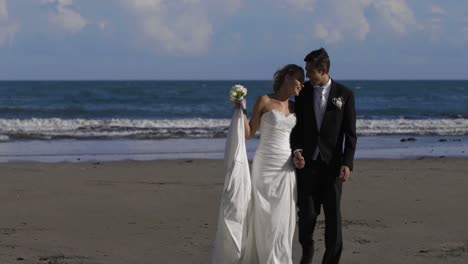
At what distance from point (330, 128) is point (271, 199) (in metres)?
0.72

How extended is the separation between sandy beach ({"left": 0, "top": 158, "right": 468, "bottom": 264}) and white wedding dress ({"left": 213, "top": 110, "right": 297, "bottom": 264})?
1.08m

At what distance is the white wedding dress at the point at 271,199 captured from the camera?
20.0 ft

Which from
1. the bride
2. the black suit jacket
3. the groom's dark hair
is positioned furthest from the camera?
the bride

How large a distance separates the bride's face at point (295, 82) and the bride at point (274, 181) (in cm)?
7

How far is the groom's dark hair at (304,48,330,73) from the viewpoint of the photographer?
589 cm

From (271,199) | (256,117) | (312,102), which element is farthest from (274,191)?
(312,102)

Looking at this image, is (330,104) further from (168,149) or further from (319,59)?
(168,149)

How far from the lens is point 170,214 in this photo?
374 inches

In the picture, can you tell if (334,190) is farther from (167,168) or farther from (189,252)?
(167,168)

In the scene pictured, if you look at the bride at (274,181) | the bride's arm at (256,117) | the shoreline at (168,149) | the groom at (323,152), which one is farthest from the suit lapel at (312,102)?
the shoreline at (168,149)

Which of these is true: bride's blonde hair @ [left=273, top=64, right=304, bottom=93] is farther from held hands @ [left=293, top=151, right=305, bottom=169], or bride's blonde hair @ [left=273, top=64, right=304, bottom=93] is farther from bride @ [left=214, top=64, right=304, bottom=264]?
held hands @ [left=293, top=151, right=305, bottom=169]

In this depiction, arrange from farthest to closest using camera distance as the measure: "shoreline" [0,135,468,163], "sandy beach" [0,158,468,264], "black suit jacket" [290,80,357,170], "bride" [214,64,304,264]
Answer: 1. "shoreline" [0,135,468,163]
2. "sandy beach" [0,158,468,264]
3. "bride" [214,64,304,264]
4. "black suit jacket" [290,80,357,170]

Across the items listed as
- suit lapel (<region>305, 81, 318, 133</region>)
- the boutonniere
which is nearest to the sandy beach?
suit lapel (<region>305, 81, 318, 133</region>)

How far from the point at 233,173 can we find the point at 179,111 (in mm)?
35152
